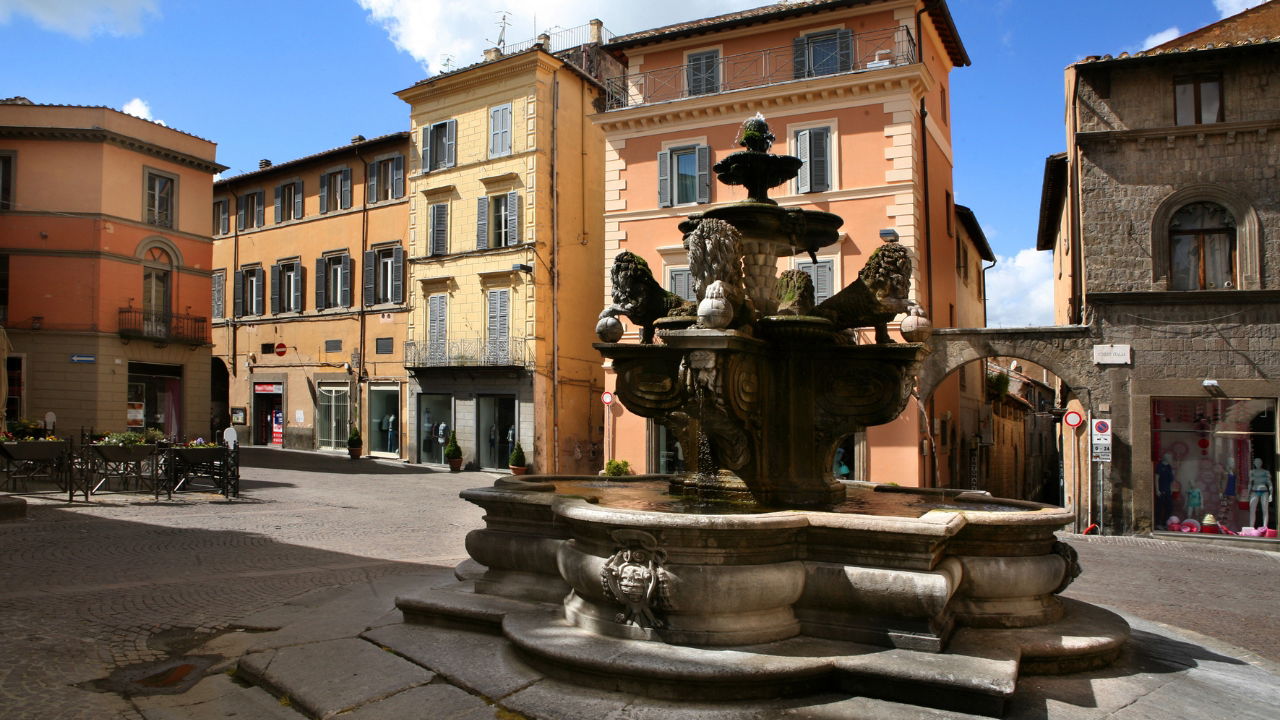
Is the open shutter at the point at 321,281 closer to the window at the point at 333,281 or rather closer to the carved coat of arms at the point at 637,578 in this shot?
the window at the point at 333,281

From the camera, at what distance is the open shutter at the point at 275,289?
36781mm

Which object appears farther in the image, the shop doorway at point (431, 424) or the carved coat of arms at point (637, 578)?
the shop doorway at point (431, 424)

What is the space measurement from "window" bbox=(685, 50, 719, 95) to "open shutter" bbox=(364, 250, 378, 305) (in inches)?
571

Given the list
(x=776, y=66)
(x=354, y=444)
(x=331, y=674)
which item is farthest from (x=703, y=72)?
(x=331, y=674)

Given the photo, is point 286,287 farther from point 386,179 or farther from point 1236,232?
point 1236,232

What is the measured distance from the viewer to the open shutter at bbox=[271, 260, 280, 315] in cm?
3678

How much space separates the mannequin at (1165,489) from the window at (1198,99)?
250 inches

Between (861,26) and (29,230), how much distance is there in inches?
1005

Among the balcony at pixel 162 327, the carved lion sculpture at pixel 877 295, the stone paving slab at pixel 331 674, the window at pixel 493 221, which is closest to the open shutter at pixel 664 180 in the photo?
the window at pixel 493 221

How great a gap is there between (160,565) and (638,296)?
20.6 feet

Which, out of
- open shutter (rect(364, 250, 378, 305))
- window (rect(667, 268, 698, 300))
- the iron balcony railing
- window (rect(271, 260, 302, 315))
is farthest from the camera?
window (rect(271, 260, 302, 315))


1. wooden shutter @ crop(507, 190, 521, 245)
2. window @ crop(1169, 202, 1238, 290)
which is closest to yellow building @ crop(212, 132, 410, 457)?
wooden shutter @ crop(507, 190, 521, 245)

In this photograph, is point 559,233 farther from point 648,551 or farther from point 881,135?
point 648,551

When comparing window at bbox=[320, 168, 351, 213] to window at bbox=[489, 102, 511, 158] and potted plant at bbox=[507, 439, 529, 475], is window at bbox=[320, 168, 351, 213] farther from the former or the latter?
potted plant at bbox=[507, 439, 529, 475]
